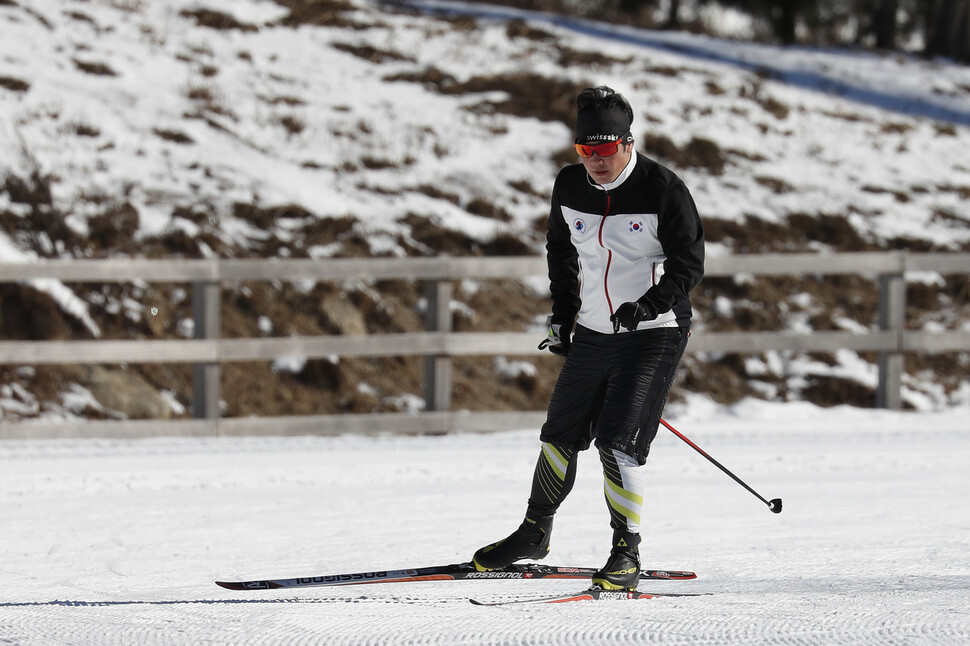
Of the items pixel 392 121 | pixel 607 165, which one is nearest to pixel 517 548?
pixel 607 165

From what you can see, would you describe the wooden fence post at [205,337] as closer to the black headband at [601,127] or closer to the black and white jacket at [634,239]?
the black and white jacket at [634,239]

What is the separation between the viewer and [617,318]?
3980mm

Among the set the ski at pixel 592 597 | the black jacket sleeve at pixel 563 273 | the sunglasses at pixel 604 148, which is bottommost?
the ski at pixel 592 597

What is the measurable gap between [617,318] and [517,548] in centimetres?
94

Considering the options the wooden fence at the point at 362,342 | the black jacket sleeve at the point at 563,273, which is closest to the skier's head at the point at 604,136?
the black jacket sleeve at the point at 563,273

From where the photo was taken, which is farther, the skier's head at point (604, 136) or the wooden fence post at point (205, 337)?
the wooden fence post at point (205, 337)

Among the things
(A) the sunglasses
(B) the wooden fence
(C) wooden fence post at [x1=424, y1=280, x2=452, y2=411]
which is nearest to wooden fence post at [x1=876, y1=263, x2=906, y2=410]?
(B) the wooden fence

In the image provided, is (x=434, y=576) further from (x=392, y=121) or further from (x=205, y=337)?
(x=392, y=121)

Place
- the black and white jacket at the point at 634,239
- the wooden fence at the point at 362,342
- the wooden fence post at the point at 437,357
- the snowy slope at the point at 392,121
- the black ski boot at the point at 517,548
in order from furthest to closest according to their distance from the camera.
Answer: the snowy slope at the point at 392,121 < the wooden fence post at the point at 437,357 < the wooden fence at the point at 362,342 < the black ski boot at the point at 517,548 < the black and white jacket at the point at 634,239

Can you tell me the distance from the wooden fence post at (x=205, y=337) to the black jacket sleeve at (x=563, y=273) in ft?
12.7

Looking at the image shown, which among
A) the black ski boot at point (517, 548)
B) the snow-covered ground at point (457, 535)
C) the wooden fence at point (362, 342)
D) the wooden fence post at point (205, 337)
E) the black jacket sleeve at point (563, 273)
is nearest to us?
the snow-covered ground at point (457, 535)

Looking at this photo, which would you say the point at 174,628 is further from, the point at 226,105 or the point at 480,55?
the point at 480,55

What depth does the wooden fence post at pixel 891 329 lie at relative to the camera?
8977mm

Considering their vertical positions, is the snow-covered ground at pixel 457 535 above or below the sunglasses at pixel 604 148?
below
